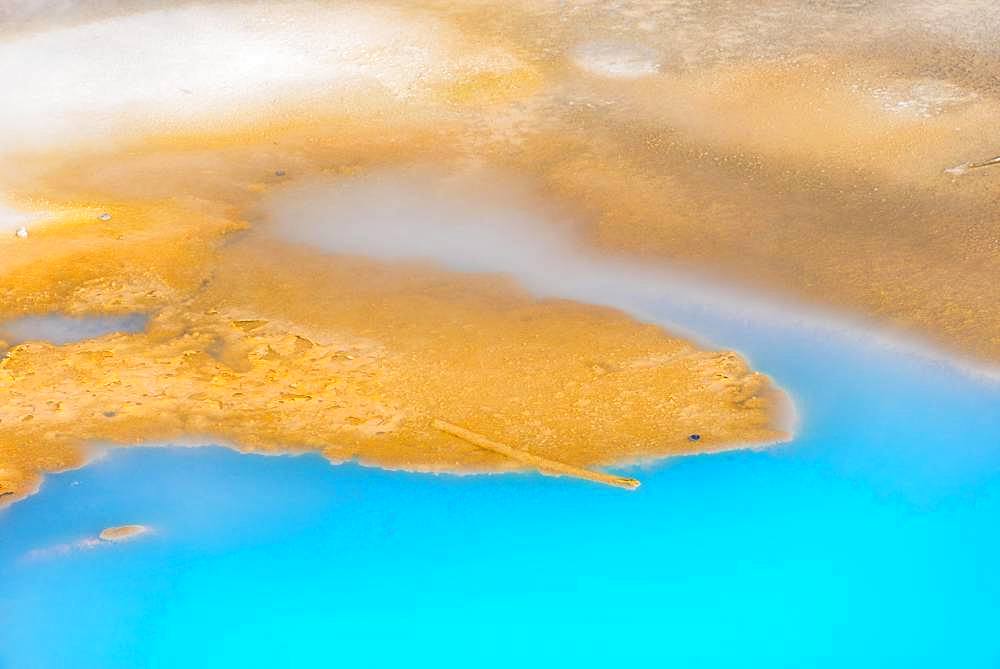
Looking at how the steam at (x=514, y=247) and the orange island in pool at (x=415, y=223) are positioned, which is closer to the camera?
the orange island in pool at (x=415, y=223)

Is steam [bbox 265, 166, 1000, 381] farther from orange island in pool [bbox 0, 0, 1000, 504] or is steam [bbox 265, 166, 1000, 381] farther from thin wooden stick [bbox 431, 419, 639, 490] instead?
thin wooden stick [bbox 431, 419, 639, 490]

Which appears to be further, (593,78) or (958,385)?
(593,78)

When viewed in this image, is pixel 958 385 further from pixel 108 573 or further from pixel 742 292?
pixel 108 573

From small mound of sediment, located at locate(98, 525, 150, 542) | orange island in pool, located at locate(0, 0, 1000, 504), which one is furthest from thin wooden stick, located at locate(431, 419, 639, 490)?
small mound of sediment, located at locate(98, 525, 150, 542)

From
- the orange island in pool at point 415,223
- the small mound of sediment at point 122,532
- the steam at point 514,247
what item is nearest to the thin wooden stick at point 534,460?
the orange island in pool at point 415,223

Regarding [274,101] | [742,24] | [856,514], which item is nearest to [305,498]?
[856,514]

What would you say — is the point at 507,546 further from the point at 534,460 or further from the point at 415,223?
the point at 415,223

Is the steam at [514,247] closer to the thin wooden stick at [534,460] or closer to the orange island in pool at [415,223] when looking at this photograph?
the orange island in pool at [415,223]

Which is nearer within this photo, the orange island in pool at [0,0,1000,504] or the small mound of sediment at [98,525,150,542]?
the small mound of sediment at [98,525,150,542]
